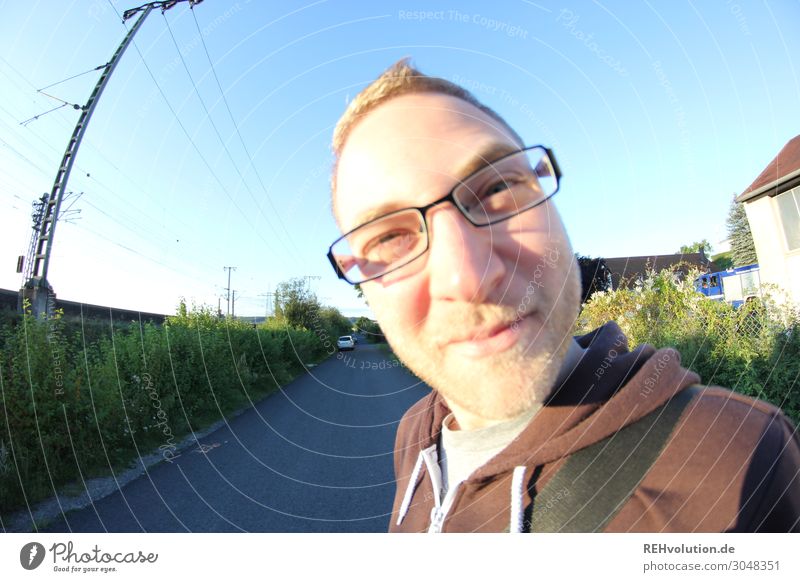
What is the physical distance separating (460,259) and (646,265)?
13.6 inches

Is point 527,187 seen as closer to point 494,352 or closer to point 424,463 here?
point 494,352

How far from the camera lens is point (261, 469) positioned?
1.06m

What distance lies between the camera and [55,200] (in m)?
0.62

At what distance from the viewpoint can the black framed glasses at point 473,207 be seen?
420mm

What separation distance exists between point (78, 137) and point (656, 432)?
2.93ft

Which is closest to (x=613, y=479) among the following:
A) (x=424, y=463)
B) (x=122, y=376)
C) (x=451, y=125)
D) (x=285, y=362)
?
(x=424, y=463)

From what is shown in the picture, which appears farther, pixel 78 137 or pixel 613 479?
pixel 78 137

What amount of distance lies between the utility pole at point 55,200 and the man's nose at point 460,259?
0.59 meters

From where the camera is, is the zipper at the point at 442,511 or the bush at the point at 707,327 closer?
the zipper at the point at 442,511

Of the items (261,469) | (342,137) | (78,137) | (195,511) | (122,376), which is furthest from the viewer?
(122,376)
